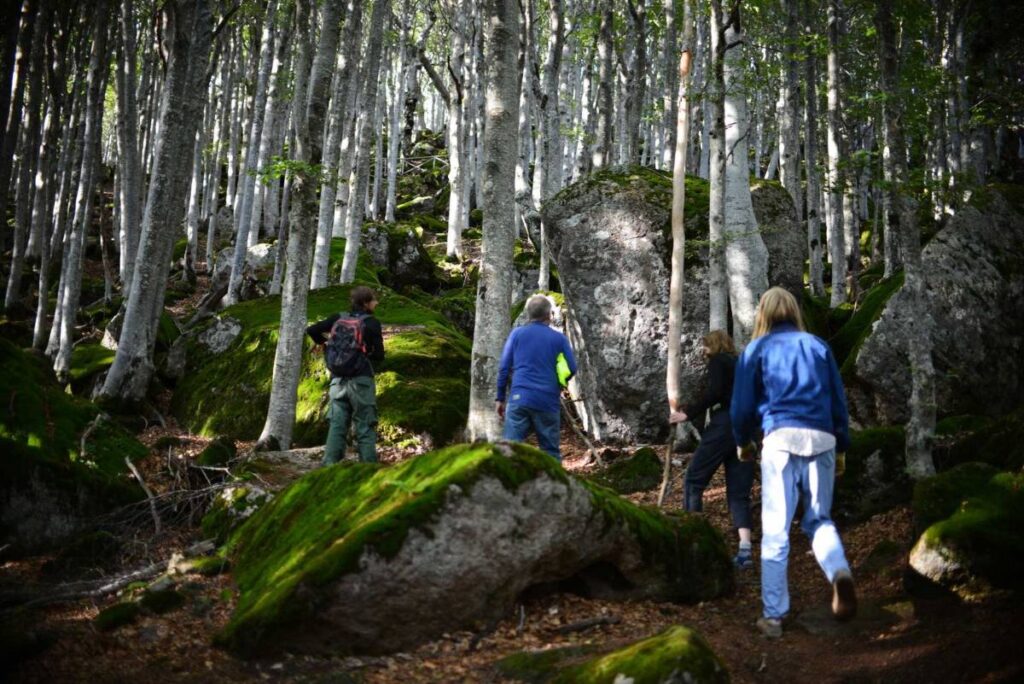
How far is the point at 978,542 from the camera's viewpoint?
14.4 ft

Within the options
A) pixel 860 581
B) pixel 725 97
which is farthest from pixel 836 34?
pixel 860 581

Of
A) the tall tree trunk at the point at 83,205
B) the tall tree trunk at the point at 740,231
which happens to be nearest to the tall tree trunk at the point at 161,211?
the tall tree trunk at the point at 83,205

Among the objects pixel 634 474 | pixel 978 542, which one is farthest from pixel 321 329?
pixel 978 542

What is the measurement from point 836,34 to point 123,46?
15.0m

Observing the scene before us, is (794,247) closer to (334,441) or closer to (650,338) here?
(650,338)

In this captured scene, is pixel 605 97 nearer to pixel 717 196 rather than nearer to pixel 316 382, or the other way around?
pixel 717 196

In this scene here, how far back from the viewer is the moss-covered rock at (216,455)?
784 cm

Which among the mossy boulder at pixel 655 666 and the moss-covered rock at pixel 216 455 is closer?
the mossy boulder at pixel 655 666

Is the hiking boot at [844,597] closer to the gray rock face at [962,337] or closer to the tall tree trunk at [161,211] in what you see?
the gray rock face at [962,337]

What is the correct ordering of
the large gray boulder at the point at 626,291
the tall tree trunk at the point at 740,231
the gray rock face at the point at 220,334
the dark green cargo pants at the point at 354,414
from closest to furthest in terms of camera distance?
the dark green cargo pants at the point at 354,414 → the tall tree trunk at the point at 740,231 → the large gray boulder at the point at 626,291 → the gray rock face at the point at 220,334

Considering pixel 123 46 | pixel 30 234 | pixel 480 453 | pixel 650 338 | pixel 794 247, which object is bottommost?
pixel 480 453

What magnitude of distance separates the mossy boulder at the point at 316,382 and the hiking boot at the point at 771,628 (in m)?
5.88

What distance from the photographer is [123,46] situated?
14.6m

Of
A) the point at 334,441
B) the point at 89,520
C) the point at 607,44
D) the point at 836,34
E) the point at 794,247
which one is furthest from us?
the point at 607,44
